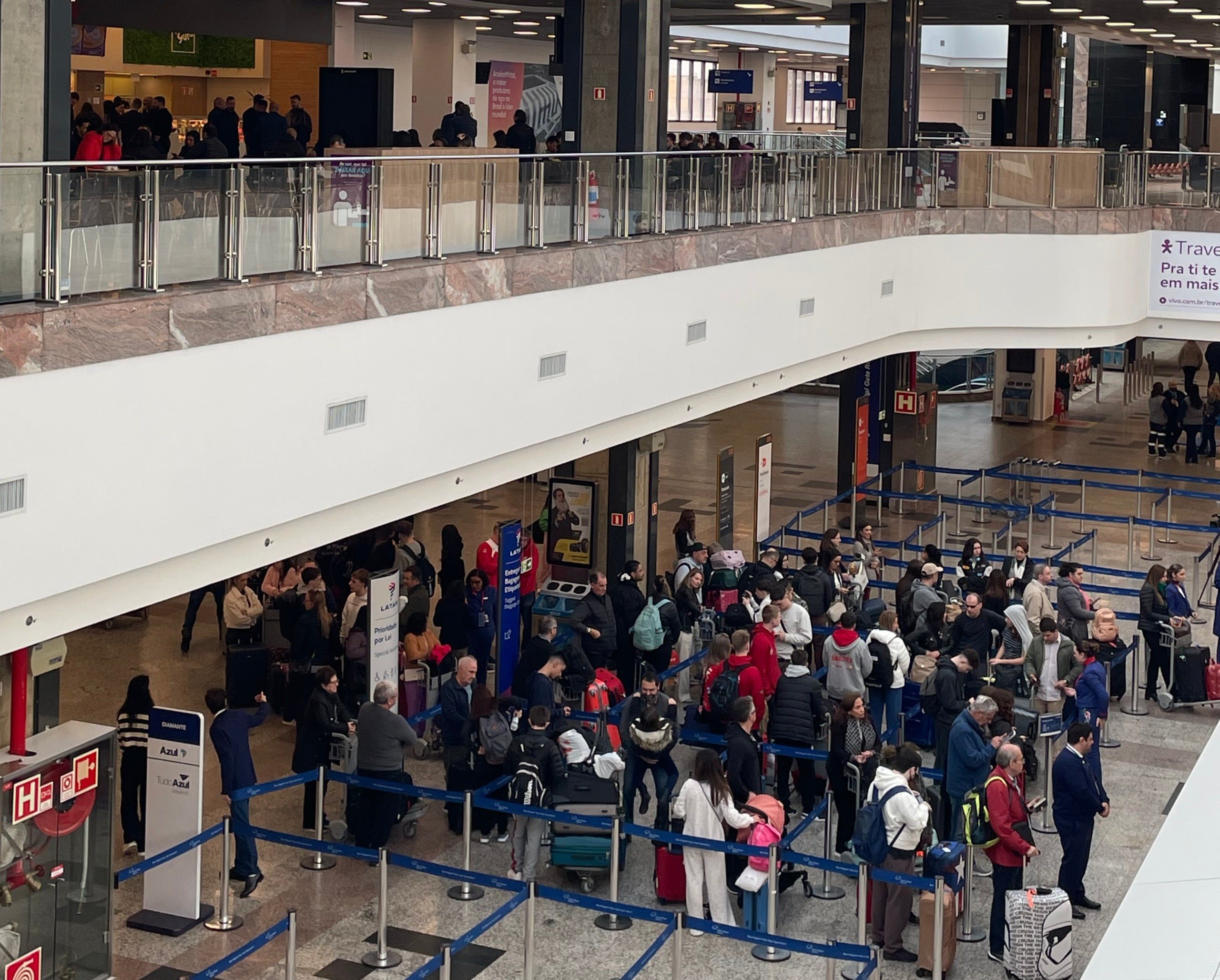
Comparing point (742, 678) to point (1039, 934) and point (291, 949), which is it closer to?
point (1039, 934)

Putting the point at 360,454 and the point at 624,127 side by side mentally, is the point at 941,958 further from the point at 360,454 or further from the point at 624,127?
the point at 624,127

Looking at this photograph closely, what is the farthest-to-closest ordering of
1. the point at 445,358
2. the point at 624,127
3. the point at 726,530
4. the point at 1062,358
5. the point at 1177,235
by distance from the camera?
the point at 1062,358 < the point at 1177,235 < the point at 726,530 < the point at 624,127 < the point at 445,358

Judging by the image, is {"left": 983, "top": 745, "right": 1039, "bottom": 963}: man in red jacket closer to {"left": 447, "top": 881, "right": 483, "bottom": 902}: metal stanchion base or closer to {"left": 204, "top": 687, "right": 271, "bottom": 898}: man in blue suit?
{"left": 447, "top": 881, "right": 483, "bottom": 902}: metal stanchion base

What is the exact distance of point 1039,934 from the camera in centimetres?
1024

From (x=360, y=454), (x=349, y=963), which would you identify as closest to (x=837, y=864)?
(x=349, y=963)

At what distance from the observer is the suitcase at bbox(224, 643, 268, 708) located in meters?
15.3

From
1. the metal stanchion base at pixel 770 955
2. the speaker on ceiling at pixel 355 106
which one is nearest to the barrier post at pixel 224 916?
the metal stanchion base at pixel 770 955

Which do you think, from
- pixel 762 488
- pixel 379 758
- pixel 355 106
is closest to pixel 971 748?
pixel 379 758

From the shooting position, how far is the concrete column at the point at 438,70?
32062mm

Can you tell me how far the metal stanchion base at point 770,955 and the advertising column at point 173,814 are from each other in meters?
3.82

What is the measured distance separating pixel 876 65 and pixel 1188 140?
22.7m

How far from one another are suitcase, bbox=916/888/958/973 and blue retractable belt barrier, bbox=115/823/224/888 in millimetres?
4558

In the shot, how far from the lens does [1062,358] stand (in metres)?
35.9

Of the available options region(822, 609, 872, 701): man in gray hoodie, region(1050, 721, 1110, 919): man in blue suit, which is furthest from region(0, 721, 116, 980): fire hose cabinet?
region(1050, 721, 1110, 919): man in blue suit
